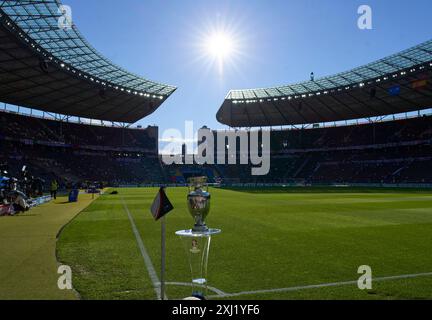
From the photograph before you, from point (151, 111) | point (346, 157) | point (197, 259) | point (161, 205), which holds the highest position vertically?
point (151, 111)

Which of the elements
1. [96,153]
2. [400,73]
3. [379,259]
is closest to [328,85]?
[400,73]

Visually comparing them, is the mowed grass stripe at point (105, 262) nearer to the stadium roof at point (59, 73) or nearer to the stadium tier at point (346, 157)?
the stadium roof at point (59, 73)

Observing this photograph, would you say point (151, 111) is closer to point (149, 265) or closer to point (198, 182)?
point (149, 265)

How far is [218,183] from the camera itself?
9.94 m

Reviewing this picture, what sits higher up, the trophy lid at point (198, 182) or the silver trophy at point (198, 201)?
the trophy lid at point (198, 182)

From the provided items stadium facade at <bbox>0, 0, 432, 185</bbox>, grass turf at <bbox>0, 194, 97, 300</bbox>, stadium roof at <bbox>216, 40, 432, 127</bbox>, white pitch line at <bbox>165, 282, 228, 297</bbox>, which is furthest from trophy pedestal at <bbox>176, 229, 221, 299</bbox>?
stadium roof at <bbox>216, 40, 432, 127</bbox>

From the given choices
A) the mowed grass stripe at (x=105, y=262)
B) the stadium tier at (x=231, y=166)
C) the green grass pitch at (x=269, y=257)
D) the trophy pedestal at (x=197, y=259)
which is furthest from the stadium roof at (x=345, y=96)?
the trophy pedestal at (x=197, y=259)

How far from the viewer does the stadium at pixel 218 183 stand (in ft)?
25.1

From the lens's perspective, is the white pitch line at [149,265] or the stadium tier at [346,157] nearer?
the white pitch line at [149,265]

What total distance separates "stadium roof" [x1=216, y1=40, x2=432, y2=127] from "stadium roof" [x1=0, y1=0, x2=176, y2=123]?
19.1 m

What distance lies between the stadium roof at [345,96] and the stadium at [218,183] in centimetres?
26

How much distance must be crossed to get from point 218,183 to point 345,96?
212ft

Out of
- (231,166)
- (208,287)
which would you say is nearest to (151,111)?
(231,166)

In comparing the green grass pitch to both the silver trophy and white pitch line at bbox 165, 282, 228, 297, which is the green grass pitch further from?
the silver trophy
